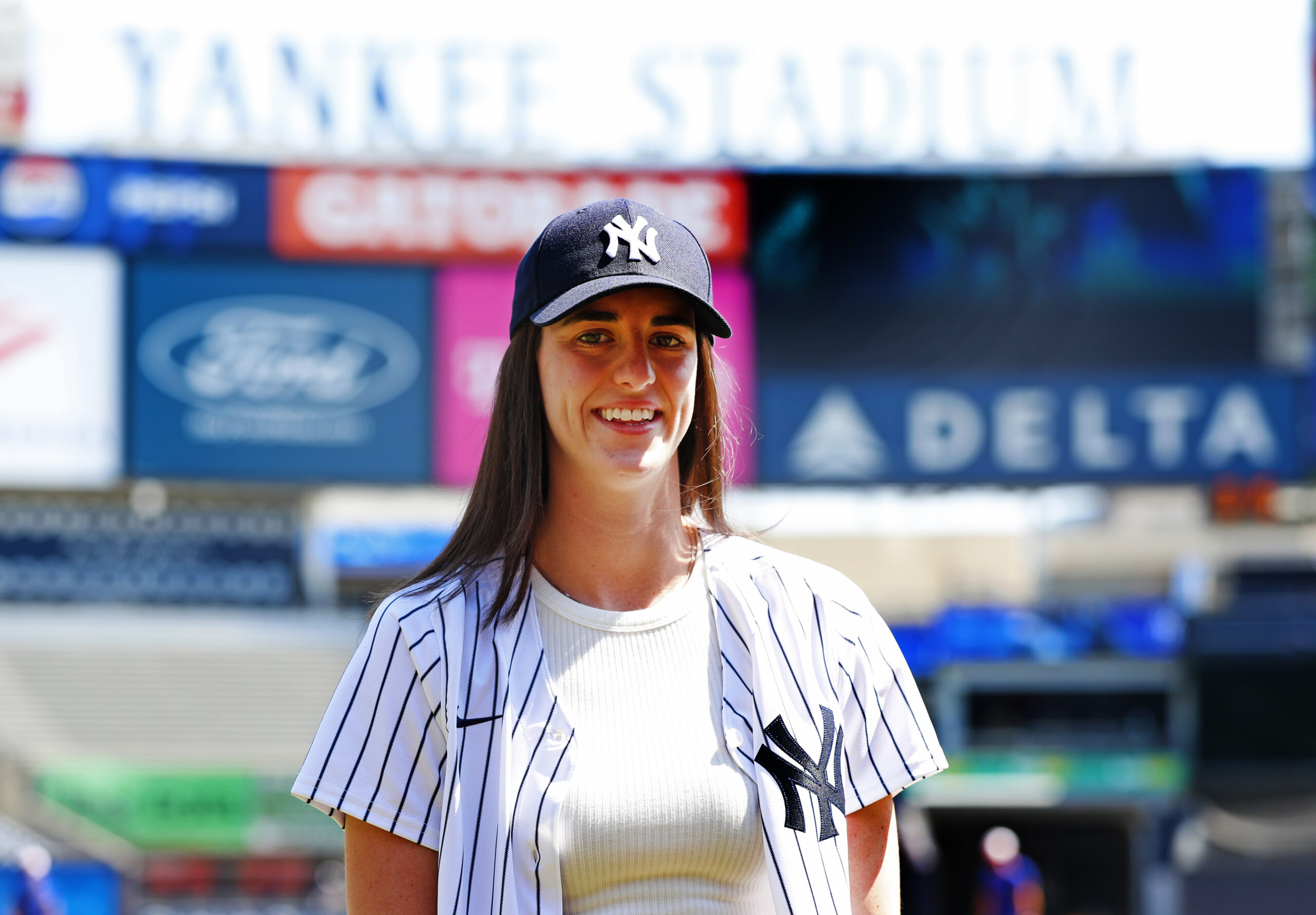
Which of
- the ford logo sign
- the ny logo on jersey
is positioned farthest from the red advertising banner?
the ny logo on jersey

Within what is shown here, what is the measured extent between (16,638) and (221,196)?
812 cm

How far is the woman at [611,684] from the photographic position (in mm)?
1697

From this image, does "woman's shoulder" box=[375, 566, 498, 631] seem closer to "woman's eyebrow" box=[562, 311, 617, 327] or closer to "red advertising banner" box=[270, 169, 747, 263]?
"woman's eyebrow" box=[562, 311, 617, 327]

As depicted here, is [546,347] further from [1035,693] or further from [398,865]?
[1035,693]

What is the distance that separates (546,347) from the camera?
6.01 feet

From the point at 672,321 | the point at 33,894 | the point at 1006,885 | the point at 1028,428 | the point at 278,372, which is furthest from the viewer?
the point at 278,372

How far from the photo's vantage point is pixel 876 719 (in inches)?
73.0

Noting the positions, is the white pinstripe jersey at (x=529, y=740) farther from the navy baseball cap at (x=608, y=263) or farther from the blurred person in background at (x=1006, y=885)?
the blurred person in background at (x=1006, y=885)

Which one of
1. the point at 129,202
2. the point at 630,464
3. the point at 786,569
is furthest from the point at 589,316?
the point at 129,202

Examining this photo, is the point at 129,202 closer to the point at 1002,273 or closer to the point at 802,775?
the point at 1002,273

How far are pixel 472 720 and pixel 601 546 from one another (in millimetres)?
297

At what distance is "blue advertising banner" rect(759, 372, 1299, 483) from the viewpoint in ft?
58.1

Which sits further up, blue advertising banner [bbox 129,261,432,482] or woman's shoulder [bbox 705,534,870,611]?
blue advertising banner [bbox 129,261,432,482]

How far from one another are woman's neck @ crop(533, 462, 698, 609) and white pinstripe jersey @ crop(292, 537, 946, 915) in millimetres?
95
